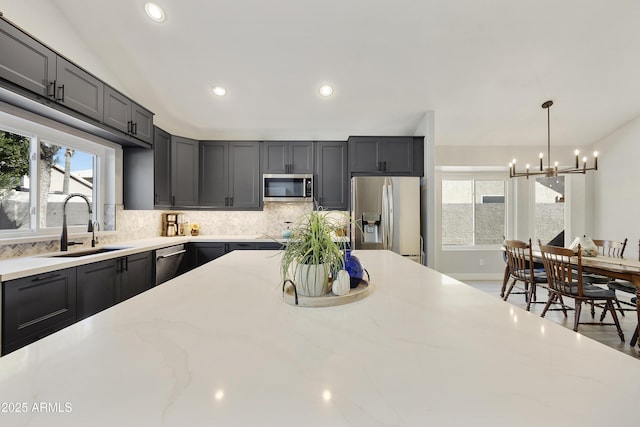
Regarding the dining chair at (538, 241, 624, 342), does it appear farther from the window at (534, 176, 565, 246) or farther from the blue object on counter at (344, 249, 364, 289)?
the blue object on counter at (344, 249, 364, 289)

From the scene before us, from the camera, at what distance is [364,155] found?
13.1 feet

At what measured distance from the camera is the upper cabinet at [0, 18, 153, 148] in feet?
→ 6.03

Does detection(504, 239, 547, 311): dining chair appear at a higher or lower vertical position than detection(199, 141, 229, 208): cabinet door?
lower

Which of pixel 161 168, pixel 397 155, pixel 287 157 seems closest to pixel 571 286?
pixel 397 155

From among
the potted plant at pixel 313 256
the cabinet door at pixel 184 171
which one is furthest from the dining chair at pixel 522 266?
the cabinet door at pixel 184 171

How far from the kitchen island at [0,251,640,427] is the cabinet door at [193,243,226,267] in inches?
116

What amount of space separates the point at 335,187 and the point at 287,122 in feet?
3.82

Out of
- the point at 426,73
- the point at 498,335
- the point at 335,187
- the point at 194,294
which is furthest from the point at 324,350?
the point at 335,187

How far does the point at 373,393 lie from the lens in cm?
50

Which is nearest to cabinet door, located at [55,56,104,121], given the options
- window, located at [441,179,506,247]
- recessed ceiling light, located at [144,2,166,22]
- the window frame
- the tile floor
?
recessed ceiling light, located at [144,2,166,22]

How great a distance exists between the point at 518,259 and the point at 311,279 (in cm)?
365

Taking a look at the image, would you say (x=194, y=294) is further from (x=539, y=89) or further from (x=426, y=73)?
(x=539, y=89)

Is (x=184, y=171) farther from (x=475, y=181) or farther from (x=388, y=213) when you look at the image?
(x=475, y=181)

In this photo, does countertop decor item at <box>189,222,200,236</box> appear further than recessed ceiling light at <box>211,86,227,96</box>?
Yes
